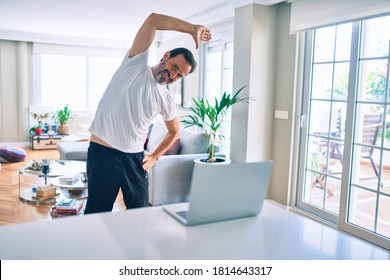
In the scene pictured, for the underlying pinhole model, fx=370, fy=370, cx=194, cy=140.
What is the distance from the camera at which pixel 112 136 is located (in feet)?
6.29

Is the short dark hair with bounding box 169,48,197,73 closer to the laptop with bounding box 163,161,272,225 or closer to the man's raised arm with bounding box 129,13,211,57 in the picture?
the man's raised arm with bounding box 129,13,211,57

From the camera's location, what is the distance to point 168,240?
103cm

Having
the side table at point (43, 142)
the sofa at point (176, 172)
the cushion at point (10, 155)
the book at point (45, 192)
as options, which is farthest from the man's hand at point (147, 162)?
the side table at point (43, 142)

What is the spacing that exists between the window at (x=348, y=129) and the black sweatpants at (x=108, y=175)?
6.80 ft

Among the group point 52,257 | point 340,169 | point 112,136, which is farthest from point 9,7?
point 52,257

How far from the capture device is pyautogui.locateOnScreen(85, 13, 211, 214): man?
188cm

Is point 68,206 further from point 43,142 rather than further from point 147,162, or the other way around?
point 43,142

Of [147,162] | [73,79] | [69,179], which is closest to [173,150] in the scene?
[69,179]

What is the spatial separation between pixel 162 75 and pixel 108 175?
60cm

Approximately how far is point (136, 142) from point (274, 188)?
8.41 feet

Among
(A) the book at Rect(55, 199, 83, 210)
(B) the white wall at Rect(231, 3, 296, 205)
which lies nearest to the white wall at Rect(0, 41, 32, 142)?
(A) the book at Rect(55, 199, 83, 210)

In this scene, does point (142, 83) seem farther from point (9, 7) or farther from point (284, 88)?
point (9, 7)

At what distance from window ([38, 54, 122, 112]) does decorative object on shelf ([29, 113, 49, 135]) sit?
0.39m
